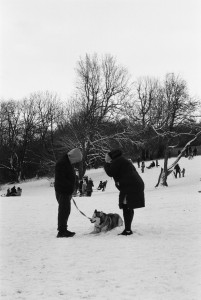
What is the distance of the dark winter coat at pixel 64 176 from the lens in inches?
316

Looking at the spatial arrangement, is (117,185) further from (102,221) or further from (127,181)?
(102,221)

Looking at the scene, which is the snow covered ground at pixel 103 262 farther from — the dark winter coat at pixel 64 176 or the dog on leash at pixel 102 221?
the dark winter coat at pixel 64 176

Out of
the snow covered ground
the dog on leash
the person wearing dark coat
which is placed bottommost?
the snow covered ground

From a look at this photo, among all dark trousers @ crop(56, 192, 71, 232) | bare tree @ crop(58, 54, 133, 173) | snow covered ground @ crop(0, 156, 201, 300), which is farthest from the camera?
bare tree @ crop(58, 54, 133, 173)

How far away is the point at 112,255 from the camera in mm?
6188

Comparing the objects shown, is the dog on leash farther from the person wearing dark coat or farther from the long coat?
the long coat

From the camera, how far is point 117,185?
7992mm

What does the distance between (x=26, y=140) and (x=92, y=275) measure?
2169 inches

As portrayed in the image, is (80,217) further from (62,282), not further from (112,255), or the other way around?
(62,282)

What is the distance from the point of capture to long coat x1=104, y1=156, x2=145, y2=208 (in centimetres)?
773

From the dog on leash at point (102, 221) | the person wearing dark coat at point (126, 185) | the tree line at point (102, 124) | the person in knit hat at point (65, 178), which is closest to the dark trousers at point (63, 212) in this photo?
the person in knit hat at point (65, 178)

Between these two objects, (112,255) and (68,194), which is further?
(68,194)

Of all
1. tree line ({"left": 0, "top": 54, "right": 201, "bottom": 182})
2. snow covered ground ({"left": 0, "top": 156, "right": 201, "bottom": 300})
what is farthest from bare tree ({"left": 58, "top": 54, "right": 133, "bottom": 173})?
snow covered ground ({"left": 0, "top": 156, "right": 201, "bottom": 300})

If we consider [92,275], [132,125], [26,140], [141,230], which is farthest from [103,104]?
[92,275]
